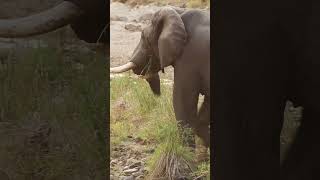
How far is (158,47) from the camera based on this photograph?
3418 mm

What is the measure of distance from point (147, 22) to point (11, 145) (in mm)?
879

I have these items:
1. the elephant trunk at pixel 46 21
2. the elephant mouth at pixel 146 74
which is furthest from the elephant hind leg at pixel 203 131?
the elephant trunk at pixel 46 21

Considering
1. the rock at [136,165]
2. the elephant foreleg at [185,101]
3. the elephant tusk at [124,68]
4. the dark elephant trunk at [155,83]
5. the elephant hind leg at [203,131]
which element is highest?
the elephant tusk at [124,68]

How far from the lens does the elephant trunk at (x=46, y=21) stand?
315 centimetres

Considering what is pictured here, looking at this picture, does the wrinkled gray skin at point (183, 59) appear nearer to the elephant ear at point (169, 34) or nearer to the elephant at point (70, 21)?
the elephant ear at point (169, 34)

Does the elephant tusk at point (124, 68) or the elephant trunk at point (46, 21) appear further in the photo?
the elephant tusk at point (124, 68)
